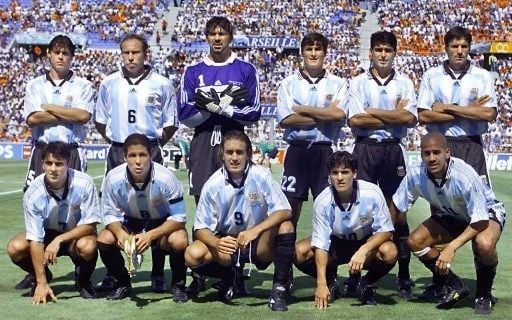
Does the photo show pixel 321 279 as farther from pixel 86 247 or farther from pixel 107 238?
pixel 86 247

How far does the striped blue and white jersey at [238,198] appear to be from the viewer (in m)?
6.69

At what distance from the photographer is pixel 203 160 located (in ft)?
24.4

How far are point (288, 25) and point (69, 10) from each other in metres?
11.8

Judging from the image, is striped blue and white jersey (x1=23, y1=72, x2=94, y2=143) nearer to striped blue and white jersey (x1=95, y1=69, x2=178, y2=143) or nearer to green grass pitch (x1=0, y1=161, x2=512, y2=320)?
striped blue and white jersey (x1=95, y1=69, x2=178, y2=143)

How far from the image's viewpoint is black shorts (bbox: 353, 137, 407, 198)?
296 inches

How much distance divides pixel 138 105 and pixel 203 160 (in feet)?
2.46

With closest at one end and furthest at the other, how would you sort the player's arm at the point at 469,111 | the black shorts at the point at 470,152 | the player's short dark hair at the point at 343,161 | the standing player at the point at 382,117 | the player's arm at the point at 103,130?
the player's short dark hair at the point at 343,161 < the player's arm at the point at 469,111 < the black shorts at the point at 470,152 < the standing player at the point at 382,117 < the player's arm at the point at 103,130

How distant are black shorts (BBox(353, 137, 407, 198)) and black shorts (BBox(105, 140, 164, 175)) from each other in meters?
1.71

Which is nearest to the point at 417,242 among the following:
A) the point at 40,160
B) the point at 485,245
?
the point at 485,245

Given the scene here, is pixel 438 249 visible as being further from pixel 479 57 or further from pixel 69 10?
pixel 69 10

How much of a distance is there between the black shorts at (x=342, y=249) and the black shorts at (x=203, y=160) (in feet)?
3.95

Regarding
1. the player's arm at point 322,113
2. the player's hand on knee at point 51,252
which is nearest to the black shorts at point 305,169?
the player's arm at point 322,113

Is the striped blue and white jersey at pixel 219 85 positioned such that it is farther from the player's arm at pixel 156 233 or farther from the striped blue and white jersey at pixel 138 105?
the player's arm at pixel 156 233

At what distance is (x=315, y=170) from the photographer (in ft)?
24.7
